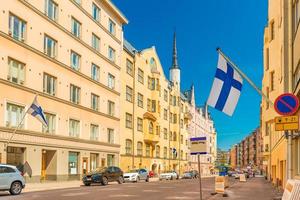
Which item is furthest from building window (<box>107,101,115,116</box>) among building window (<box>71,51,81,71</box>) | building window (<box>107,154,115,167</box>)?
building window (<box>71,51,81,71</box>)

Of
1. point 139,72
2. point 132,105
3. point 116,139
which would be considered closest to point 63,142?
point 116,139

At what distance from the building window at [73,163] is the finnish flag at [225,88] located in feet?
110

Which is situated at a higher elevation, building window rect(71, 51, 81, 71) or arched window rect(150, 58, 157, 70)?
arched window rect(150, 58, 157, 70)

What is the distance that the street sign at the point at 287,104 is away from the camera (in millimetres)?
11266

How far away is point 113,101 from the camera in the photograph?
59.5 m

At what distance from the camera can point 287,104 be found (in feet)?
37.1

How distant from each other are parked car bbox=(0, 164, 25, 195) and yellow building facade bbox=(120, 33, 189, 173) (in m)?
36.3

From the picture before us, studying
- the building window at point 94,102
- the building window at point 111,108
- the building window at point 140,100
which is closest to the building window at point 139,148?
the building window at point 140,100

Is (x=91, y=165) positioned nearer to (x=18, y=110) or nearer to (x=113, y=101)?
(x=113, y=101)

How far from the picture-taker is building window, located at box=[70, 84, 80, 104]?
47250 mm

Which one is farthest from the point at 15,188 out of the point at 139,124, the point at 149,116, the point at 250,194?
the point at 149,116

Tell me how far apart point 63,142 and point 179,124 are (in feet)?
185

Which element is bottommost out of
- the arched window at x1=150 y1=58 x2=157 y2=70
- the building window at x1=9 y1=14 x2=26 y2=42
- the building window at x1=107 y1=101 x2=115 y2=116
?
the building window at x1=107 y1=101 x2=115 y2=116

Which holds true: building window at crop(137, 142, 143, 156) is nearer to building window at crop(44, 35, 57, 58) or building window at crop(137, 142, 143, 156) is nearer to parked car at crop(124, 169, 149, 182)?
parked car at crop(124, 169, 149, 182)
